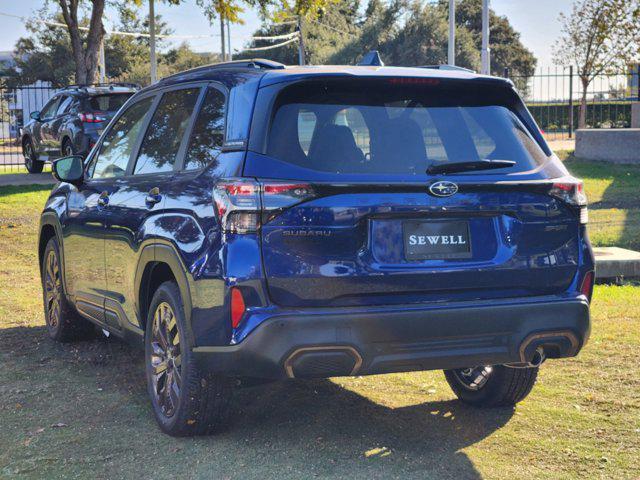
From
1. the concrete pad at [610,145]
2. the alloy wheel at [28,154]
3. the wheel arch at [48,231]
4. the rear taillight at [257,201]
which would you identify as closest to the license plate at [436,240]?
the rear taillight at [257,201]

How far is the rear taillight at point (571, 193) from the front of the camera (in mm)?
4766

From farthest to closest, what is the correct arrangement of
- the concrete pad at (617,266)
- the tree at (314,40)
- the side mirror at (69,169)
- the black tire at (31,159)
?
the tree at (314,40)
the black tire at (31,159)
the concrete pad at (617,266)
the side mirror at (69,169)

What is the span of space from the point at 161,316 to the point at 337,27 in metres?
79.1

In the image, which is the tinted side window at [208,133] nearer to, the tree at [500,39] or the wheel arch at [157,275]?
the wheel arch at [157,275]

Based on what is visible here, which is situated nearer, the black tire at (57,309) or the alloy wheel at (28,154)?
the black tire at (57,309)

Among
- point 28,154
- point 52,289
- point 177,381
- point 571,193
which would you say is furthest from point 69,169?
point 28,154

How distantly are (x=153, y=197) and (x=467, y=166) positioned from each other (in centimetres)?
172

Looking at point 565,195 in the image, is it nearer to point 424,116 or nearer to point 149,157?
point 424,116

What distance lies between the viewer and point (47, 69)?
209 ft

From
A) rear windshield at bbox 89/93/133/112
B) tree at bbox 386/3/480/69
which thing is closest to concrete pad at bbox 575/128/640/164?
rear windshield at bbox 89/93/133/112

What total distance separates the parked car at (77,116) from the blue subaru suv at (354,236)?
13441 mm

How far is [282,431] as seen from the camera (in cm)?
520

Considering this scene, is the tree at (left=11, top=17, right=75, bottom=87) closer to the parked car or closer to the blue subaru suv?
the parked car

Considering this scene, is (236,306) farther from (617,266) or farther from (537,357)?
(617,266)
